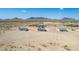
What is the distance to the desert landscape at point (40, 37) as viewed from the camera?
228 cm

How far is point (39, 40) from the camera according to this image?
7.54ft

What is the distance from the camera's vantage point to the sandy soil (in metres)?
2.28

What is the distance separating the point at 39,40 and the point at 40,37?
41 mm

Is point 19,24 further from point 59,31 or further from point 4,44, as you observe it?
point 59,31

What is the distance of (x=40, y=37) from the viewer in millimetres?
2291

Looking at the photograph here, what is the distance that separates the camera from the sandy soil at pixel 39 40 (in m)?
2.28

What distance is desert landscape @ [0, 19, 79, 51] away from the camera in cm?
228

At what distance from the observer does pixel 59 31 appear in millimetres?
2301

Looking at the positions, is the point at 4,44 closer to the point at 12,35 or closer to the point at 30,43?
the point at 12,35

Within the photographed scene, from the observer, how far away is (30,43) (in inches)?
90.4
